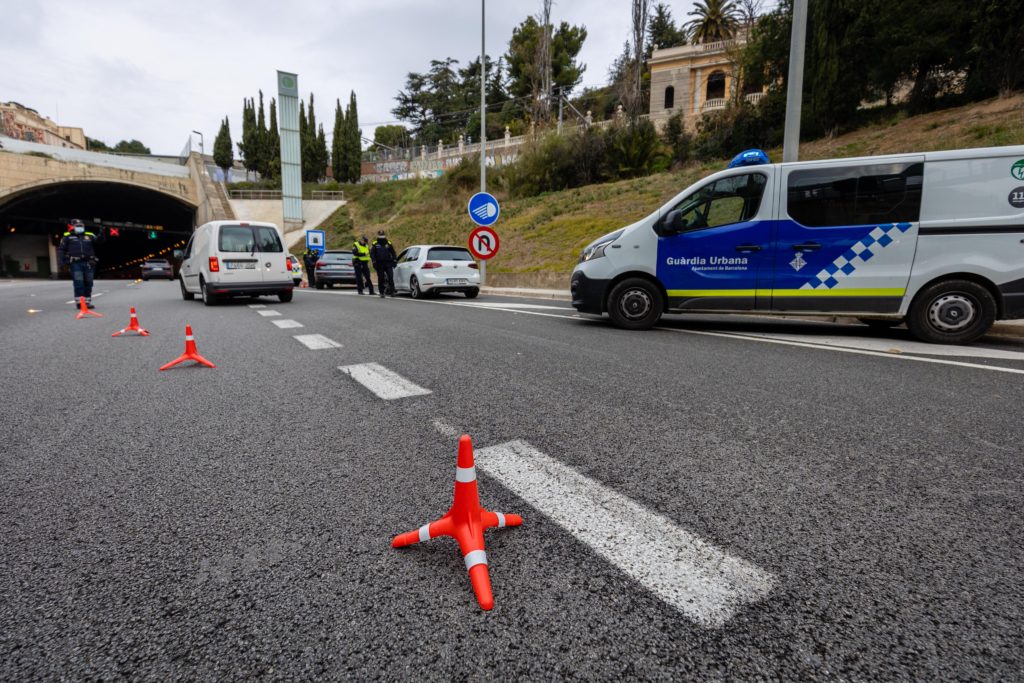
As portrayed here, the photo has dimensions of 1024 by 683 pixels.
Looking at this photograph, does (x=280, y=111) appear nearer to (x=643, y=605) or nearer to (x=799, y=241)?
(x=799, y=241)

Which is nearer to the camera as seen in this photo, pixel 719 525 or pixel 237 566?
pixel 237 566

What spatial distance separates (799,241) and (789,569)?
5.68 m

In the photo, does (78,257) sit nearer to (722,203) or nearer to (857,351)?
(722,203)

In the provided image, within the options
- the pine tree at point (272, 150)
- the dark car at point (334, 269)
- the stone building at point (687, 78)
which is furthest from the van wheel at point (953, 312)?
the pine tree at point (272, 150)

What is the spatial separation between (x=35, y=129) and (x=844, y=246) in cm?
9413

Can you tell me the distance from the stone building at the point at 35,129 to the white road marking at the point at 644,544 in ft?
228

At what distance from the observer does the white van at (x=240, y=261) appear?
11.3 meters

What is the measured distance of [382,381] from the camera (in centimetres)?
416

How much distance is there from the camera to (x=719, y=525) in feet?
6.17

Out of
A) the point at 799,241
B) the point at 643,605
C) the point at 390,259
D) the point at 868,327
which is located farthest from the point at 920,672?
the point at 390,259

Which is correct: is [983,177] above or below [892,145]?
below

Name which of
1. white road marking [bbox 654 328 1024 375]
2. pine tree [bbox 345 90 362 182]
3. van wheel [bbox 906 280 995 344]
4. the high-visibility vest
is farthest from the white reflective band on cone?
pine tree [bbox 345 90 362 182]

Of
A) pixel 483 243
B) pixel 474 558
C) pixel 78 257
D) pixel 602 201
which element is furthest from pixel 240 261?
pixel 602 201

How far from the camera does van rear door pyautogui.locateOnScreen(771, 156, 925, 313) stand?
5.94 m
